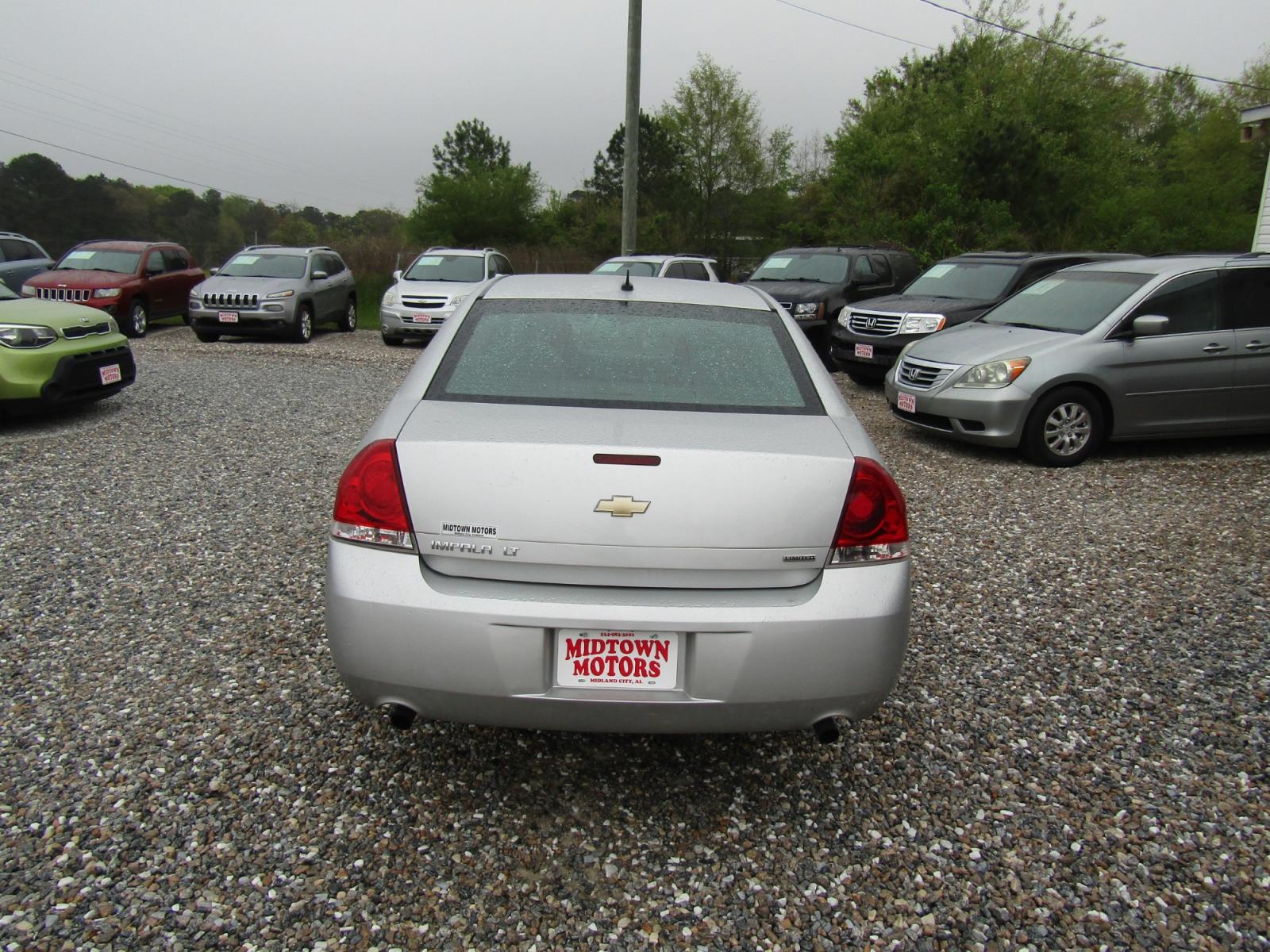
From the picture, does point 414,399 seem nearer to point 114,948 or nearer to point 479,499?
point 479,499

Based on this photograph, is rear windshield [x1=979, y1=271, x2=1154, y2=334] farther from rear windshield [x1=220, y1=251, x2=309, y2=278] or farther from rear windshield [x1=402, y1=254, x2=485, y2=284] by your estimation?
rear windshield [x1=220, y1=251, x2=309, y2=278]

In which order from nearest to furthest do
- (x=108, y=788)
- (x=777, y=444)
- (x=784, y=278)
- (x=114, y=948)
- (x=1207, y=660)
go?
(x=114, y=948)
(x=777, y=444)
(x=108, y=788)
(x=1207, y=660)
(x=784, y=278)

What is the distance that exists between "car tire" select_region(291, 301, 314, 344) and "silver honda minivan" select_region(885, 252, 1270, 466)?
37.1 feet

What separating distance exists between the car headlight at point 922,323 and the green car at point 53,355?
26.8ft

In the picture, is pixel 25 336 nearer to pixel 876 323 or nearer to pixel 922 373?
pixel 922 373

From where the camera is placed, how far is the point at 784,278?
47.1 feet

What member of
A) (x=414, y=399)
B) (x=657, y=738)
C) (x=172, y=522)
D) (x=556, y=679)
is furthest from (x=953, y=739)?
(x=172, y=522)

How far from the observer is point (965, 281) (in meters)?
11.5

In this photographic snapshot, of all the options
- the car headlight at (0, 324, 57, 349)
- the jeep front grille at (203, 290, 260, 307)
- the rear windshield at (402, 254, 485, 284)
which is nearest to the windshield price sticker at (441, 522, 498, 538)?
the car headlight at (0, 324, 57, 349)

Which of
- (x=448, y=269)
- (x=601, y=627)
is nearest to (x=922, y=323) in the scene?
(x=601, y=627)

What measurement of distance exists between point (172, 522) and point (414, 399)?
335 cm

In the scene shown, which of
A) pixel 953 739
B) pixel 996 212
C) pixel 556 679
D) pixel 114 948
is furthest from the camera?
pixel 996 212

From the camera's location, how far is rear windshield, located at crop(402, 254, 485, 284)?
1680 centimetres

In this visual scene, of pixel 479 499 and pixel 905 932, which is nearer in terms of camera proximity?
pixel 905 932
